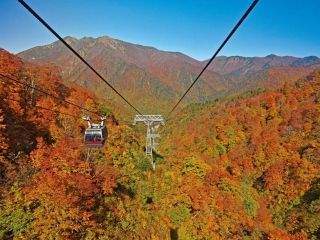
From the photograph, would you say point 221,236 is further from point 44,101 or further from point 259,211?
point 44,101

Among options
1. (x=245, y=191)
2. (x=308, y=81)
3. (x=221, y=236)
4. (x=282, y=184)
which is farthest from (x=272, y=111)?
(x=221, y=236)

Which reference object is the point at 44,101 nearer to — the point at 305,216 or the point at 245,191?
the point at 245,191

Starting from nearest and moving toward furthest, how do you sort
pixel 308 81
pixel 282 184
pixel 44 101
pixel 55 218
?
1. pixel 55 218
2. pixel 44 101
3. pixel 282 184
4. pixel 308 81

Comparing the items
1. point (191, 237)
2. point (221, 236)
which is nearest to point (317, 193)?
point (221, 236)

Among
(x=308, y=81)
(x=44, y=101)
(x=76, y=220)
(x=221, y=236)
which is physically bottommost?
(x=221, y=236)

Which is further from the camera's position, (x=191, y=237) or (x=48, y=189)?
(x=191, y=237)

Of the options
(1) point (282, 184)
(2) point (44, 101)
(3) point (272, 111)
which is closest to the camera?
(2) point (44, 101)

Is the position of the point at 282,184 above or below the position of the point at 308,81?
below
